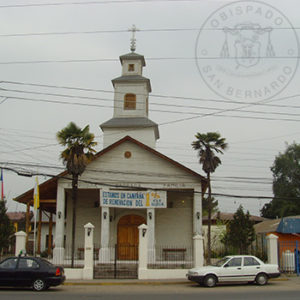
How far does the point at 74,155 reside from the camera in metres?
23.9

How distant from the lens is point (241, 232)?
Answer: 81.5ft

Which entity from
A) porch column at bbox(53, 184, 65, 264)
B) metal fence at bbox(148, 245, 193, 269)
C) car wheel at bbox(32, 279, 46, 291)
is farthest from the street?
porch column at bbox(53, 184, 65, 264)

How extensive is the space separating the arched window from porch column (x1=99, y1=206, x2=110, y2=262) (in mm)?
10939

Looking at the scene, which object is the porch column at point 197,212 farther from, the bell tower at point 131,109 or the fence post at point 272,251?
the bell tower at point 131,109

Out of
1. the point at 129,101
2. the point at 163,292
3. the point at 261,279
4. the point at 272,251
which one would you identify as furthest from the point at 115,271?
the point at 129,101

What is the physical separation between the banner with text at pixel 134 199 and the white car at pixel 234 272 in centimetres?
813

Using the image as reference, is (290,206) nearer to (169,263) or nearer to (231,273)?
(169,263)

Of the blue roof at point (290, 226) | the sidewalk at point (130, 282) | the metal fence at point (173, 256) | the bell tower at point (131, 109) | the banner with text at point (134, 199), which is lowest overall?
the sidewalk at point (130, 282)

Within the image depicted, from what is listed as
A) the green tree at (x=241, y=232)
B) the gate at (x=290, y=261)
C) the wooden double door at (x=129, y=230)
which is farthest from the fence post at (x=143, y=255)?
the gate at (x=290, y=261)

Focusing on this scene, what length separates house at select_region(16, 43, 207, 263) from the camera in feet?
84.1

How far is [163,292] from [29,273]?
5075 mm

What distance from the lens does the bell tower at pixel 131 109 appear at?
1308 inches

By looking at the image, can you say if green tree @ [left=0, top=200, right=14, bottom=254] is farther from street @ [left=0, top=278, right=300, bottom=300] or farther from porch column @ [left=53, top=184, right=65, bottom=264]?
street @ [left=0, top=278, right=300, bottom=300]

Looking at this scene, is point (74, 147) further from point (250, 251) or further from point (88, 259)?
point (250, 251)
